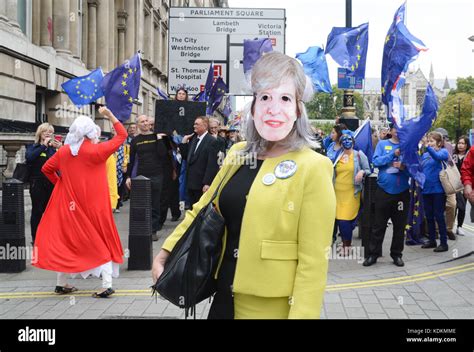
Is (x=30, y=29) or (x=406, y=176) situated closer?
(x=406, y=176)

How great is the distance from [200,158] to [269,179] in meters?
7.51

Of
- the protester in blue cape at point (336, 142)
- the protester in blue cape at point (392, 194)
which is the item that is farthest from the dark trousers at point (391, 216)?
the protester in blue cape at point (336, 142)

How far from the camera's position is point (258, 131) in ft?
8.41

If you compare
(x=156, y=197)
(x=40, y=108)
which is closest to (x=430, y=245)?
(x=156, y=197)

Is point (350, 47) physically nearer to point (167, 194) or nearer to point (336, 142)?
point (336, 142)

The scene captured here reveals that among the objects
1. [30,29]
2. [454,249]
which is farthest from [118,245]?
[30,29]

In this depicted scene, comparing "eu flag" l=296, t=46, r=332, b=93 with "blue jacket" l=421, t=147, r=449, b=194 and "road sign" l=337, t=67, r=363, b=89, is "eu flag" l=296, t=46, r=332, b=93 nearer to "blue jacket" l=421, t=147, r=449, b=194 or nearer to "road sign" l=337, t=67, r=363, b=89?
"road sign" l=337, t=67, r=363, b=89

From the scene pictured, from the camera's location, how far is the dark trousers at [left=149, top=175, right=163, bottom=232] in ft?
32.0

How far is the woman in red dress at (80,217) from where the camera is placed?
238 inches

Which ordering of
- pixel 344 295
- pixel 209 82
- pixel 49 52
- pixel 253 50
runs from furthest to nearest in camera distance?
pixel 49 52 → pixel 209 82 → pixel 253 50 → pixel 344 295

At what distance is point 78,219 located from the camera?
20.1 ft
